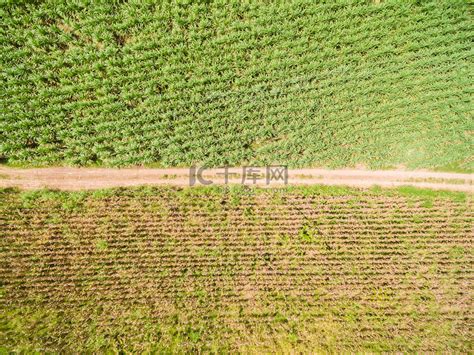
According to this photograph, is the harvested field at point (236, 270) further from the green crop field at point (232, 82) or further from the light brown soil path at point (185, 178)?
the green crop field at point (232, 82)

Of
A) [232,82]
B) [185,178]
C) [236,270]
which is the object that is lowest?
[236,270]

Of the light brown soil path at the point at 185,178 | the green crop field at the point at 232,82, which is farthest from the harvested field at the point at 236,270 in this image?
the green crop field at the point at 232,82

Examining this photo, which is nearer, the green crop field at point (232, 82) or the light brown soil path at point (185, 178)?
the green crop field at point (232, 82)

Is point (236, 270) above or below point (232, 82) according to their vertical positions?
below

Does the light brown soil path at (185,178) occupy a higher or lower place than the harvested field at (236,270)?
higher

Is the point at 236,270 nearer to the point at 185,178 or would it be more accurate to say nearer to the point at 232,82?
the point at 185,178

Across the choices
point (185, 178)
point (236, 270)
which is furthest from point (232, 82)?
point (236, 270)
